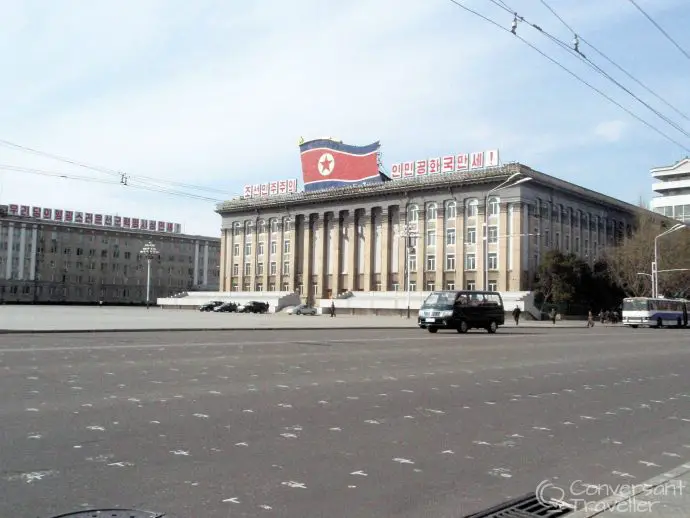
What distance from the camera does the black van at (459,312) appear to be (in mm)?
33031

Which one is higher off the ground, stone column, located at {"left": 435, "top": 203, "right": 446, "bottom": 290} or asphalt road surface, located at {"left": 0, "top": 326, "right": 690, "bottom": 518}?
stone column, located at {"left": 435, "top": 203, "right": 446, "bottom": 290}

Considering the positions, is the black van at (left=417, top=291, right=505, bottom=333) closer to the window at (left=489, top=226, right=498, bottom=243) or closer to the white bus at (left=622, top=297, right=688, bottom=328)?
the white bus at (left=622, top=297, right=688, bottom=328)

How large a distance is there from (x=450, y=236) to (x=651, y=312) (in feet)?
101

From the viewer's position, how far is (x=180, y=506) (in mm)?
4934

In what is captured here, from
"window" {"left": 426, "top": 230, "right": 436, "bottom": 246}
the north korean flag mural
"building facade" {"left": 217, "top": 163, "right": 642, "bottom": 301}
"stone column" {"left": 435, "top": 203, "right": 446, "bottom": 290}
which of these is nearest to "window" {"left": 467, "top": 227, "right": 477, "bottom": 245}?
"building facade" {"left": 217, "top": 163, "right": 642, "bottom": 301}

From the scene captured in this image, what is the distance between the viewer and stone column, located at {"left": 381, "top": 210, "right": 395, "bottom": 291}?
275 feet

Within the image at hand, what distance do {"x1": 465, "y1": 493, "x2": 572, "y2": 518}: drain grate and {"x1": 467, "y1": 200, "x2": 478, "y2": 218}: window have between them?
239 ft

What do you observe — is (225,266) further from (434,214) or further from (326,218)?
(434,214)

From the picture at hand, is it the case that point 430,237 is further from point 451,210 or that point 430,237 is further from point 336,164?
point 336,164

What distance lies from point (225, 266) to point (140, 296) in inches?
1225

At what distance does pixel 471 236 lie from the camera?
7738 centimetres

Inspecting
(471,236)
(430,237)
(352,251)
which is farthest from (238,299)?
(471,236)

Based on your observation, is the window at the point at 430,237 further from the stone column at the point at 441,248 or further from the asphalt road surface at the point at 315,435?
the asphalt road surface at the point at 315,435

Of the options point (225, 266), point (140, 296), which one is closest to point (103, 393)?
point (225, 266)
